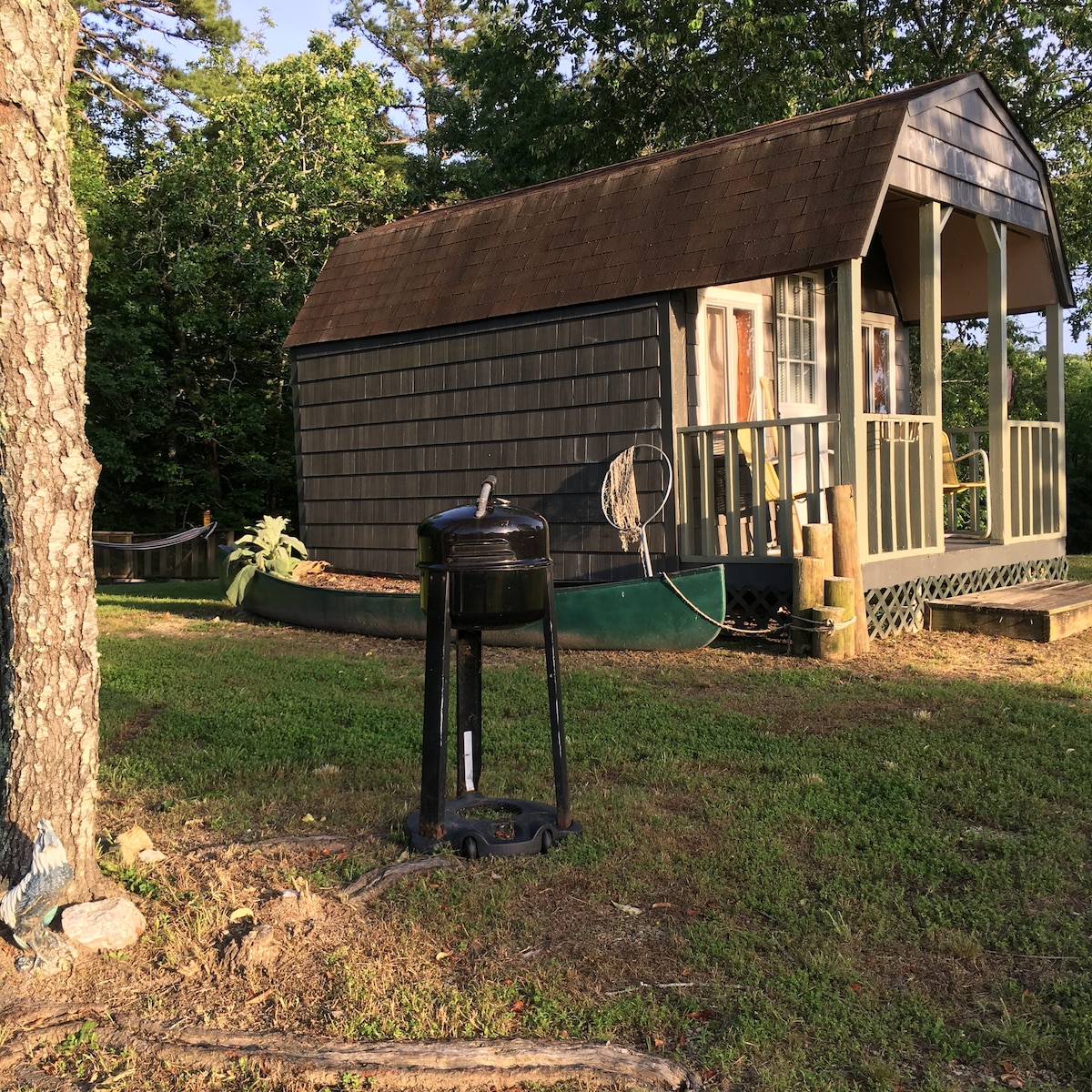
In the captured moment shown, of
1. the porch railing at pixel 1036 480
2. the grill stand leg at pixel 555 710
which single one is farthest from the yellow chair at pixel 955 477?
the grill stand leg at pixel 555 710

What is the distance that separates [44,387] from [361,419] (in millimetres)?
8765

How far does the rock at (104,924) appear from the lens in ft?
10.4

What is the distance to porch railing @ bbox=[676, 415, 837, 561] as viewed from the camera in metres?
8.38

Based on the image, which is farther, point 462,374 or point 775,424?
point 462,374

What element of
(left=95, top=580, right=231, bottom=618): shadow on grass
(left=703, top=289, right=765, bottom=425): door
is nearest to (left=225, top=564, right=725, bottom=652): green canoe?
(left=703, top=289, right=765, bottom=425): door

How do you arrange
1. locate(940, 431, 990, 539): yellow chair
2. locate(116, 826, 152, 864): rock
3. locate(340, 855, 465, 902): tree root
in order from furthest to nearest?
1. locate(940, 431, 990, 539): yellow chair
2. locate(116, 826, 152, 864): rock
3. locate(340, 855, 465, 902): tree root

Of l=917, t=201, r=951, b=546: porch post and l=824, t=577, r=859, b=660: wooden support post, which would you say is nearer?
l=824, t=577, r=859, b=660: wooden support post

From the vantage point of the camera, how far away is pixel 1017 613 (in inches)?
342

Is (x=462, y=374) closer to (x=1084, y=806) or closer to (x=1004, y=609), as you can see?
(x=1004, y=609)

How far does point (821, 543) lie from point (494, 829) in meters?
4.57

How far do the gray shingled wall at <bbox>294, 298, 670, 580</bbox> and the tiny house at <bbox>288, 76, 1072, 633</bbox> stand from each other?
26 mm

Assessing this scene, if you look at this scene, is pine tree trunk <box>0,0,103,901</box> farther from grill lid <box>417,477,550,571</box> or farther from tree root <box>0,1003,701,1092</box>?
grill lid <box>417,477,550,571</box>

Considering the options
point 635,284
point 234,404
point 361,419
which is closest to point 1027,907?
point 635,284

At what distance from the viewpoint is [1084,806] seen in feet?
14.6
